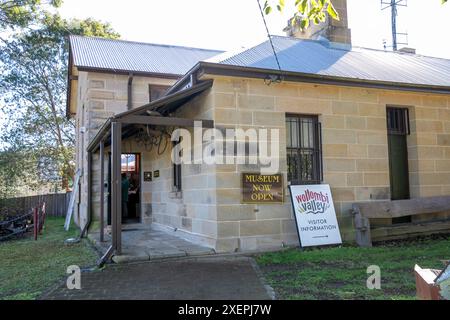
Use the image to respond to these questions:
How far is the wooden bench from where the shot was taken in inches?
327

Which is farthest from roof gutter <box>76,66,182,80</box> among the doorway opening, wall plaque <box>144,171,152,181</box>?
the doorway opening

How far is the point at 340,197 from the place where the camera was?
28.9 feet

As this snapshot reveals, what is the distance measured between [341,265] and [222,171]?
2699mm

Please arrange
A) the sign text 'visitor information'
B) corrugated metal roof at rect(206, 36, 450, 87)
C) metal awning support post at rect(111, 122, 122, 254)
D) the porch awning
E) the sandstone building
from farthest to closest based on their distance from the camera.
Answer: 1. corrugated metal roof at rect(206, 36, 450, 87)
2. the sign text 'visitor information'
3. the sandstone building
4. the porch awning
5. metal awning support post at rect(111, 122, 122, 254)

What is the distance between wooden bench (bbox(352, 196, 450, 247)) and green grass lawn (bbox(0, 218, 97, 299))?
17.3 ft

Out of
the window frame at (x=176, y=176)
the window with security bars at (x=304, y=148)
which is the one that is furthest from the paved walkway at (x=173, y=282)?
the window frame at (x=176, y=176)

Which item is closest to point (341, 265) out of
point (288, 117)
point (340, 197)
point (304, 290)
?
point (304, 290)

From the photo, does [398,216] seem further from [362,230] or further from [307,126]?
[307,126]

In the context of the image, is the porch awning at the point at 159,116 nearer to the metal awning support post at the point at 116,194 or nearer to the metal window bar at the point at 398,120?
the metal awning support post at the point at 116,194

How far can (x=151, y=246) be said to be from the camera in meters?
8.38

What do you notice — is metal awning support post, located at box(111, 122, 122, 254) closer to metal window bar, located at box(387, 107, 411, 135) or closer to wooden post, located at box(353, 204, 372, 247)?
wooden post, located at box(353, 204, 372, 247)

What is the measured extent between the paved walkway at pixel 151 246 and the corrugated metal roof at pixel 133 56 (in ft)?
16.8

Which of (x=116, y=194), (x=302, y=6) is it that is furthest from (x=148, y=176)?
(x=302, y=6)

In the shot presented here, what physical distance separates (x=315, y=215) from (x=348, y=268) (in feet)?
6.09
